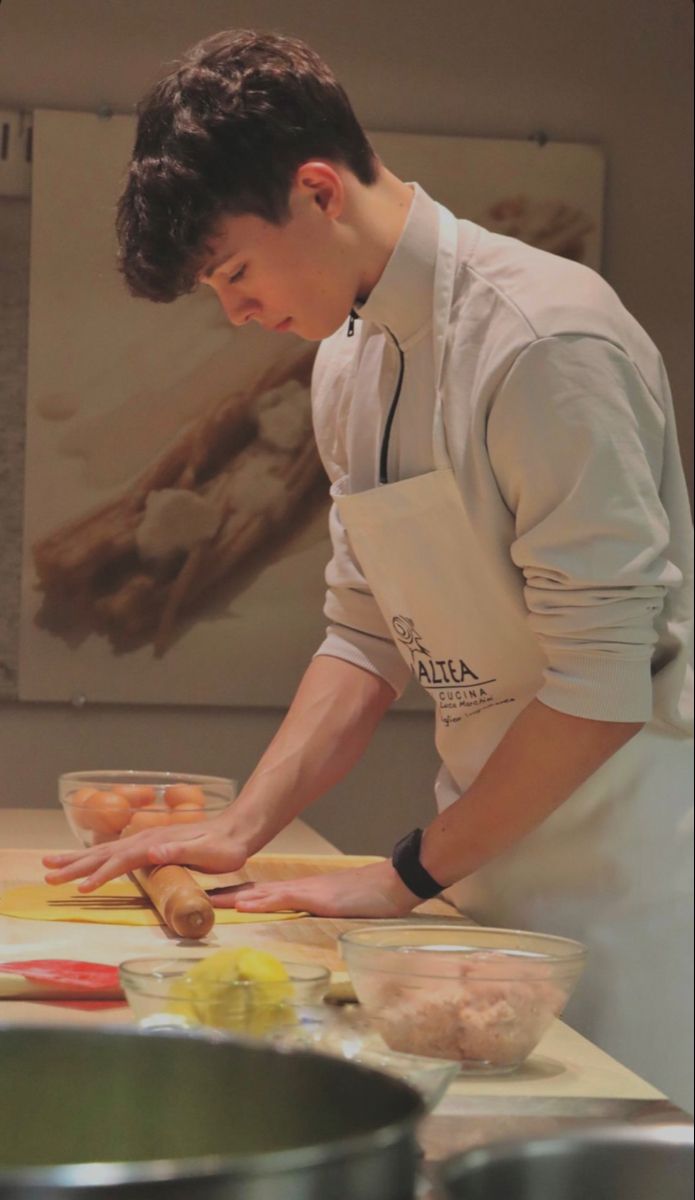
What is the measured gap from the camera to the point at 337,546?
3.83 ft

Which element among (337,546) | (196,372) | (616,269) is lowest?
(337,546)

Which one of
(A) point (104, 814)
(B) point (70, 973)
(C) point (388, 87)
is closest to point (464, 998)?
(B) point (70, 973)

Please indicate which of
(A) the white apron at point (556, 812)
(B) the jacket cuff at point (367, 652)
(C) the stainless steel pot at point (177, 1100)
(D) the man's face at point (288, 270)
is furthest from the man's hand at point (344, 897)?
(C) the stainless steel pot at point (177, 1100)

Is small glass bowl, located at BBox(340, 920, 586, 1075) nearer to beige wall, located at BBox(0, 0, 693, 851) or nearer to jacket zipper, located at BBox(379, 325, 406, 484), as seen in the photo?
jacket zipper, located at BBox(379, 325, 406, 484)

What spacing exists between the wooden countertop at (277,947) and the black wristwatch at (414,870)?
5 centimetres

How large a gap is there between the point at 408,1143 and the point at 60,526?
3.51ft

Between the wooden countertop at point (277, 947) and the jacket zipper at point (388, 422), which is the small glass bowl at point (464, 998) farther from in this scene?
the jacket zipper at point (388, 422)

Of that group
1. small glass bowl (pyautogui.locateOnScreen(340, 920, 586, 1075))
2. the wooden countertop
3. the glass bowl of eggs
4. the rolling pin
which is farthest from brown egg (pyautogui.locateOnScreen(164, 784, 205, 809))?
small glass bowl (pyautogui.locateOnScreen(340, 920, 586, 1075))

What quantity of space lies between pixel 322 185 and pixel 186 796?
44 centimetres

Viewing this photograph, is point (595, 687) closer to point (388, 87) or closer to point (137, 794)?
point (137, 794)

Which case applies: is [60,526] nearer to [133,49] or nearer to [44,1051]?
[133,49]

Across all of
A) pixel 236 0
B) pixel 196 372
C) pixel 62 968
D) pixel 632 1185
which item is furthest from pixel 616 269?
pixel 632 1185

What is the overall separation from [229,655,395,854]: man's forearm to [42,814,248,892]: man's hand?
0.04 metres

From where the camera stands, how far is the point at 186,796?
3.78 ft
